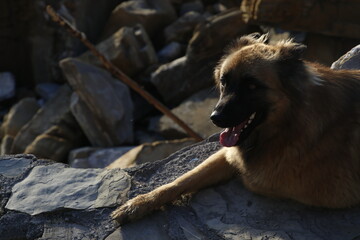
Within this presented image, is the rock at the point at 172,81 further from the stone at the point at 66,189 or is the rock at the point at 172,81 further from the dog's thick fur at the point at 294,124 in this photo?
the dog's thick fur at the point at 294,124

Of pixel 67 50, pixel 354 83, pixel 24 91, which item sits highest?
pixel 354 83

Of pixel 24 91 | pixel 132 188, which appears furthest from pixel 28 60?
pixel 132 188

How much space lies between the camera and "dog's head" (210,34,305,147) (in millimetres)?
3301

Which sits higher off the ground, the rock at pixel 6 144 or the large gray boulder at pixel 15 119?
the large gray boulder at pixel 15 119

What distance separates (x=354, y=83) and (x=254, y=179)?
3.14 ft

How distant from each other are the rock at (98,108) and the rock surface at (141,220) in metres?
4.42

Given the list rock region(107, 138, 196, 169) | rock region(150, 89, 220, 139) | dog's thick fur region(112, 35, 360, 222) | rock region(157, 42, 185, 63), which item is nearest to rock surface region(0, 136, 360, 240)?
dog's thick fur region(112, 35, 360, 222)

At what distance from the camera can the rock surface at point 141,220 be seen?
3.24 metres

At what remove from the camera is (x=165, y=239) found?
322 cm

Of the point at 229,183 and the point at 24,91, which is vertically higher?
the point at 229,183

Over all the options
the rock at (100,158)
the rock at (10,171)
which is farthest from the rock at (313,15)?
the rock at (10,171)

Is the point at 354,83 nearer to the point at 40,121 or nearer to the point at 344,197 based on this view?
the point at 344,197

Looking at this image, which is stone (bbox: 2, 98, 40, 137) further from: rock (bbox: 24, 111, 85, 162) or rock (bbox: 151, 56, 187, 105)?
rock (bbox: 151, 56, 187, 105)

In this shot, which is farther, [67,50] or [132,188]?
[67,50]
